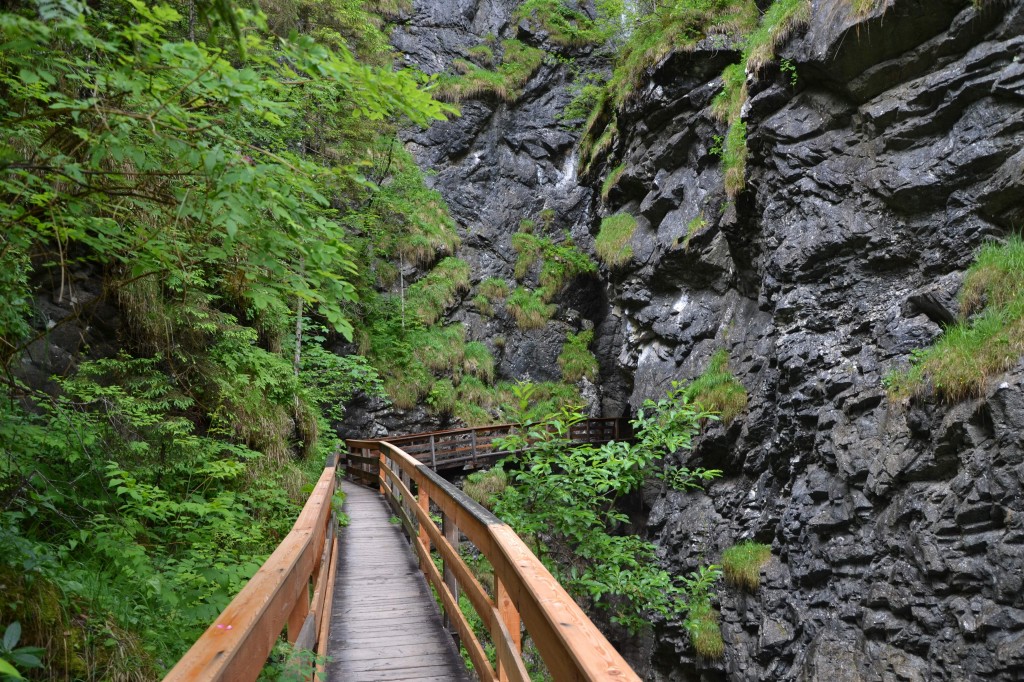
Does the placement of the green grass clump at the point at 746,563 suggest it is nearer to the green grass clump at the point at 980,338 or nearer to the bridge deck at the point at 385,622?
the green grass clump at the point at 980,338

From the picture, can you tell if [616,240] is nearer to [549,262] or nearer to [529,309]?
[529,309]

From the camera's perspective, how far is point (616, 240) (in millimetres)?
15117

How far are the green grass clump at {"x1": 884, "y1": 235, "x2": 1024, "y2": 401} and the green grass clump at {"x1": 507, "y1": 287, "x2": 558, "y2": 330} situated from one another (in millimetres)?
13725

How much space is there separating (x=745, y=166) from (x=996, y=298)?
5.40m

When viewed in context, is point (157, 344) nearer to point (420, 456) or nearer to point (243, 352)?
point (243, 352)

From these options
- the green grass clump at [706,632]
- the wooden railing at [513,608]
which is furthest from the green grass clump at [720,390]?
the wooden railing at [513,608]

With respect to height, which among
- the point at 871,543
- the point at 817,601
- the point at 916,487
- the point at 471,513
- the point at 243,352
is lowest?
the point at 817,601

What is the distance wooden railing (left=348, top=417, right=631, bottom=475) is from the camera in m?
14.3

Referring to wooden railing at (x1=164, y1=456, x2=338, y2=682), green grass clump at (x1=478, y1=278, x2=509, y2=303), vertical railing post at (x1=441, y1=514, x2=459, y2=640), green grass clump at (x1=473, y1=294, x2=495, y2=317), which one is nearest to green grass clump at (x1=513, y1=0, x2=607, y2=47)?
green grass clump at (x1=478, y1=278, x2=509, y2=303)

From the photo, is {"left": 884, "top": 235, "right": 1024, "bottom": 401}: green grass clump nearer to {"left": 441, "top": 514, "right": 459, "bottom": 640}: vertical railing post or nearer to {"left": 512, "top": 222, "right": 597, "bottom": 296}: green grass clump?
{"left": 441, "top": 514, "right": 459, "bottom": 640}: vertical railing post

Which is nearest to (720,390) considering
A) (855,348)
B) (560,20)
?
(855,348)

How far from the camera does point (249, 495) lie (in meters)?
5.69

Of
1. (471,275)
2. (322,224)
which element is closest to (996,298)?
(322,224)

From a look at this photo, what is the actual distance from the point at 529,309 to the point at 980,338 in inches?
588
